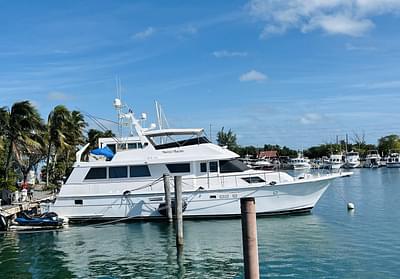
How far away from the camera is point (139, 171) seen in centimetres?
2494

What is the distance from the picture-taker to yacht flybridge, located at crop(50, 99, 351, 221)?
24.3 m

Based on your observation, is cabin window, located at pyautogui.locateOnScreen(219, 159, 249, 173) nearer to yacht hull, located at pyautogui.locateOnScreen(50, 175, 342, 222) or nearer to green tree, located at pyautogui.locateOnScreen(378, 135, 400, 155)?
yacht hull, located at pyautogui.locateOnScreen(50, 175, 342, 222)

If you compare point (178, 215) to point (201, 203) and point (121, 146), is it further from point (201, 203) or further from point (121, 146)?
point (121, 146)

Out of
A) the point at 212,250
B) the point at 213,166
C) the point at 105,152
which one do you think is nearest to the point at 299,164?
the point at 213,166

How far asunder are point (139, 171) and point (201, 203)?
143 inches

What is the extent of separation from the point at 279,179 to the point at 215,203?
11.4 feet

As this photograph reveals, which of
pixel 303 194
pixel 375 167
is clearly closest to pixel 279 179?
pixel 303 194

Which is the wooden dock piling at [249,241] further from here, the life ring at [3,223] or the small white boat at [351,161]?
the small white boat at [351,161]

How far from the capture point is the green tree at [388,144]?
125575 millimetres

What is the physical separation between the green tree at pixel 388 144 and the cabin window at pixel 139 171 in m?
112

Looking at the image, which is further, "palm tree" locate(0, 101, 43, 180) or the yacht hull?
"palm tree" locate(0, 101, 43, 180)

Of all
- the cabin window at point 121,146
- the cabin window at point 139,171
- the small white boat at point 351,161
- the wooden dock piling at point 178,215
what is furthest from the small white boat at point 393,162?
the wooden dock piling at point 178,215

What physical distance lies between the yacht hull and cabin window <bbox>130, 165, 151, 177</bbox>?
105 centimetres

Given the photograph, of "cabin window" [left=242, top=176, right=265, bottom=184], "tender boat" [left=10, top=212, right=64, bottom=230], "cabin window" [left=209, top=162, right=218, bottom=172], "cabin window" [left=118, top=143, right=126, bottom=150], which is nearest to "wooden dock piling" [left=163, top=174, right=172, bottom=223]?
"cabin window" [left=209, top=162, right=218, bottom=172]
